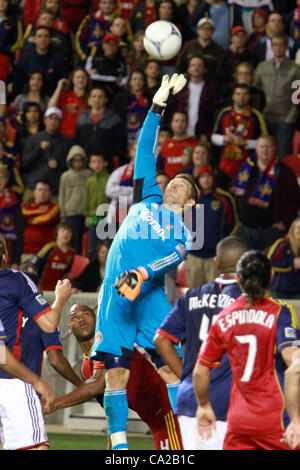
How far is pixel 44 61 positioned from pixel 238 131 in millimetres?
4158

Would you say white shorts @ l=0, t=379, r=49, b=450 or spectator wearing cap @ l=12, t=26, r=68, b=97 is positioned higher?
spectator wearing cap @ l=12, t=26, r=68, b=97

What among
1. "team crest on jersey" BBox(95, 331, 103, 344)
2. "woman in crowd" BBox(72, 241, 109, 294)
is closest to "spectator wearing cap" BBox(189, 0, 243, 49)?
"woman in crowd" BBox(72, 241, 109, 294)

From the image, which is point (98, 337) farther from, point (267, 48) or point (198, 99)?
point (267, 48)

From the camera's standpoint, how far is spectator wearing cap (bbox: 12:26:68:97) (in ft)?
53.0

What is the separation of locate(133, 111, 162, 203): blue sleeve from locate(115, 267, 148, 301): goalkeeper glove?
108 cm

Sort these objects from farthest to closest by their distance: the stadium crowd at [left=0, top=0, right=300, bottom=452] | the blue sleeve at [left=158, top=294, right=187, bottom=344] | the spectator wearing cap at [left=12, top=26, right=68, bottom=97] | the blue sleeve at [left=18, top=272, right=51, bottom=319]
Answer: the spectator wearing cap at [left=12, top=26, right=68, bottom=97] < the stadium crowd at [left=0, top=0, right=300, bottom=452] < the blue sleeve at [left=18, top=272, right=51, bottom=319] < the blue sleeve at [left=158, top=294, right=187, bottom=344]

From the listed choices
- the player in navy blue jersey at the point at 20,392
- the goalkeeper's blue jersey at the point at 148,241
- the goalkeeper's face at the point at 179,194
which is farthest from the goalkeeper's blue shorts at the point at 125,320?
the player in navy blue jersey at the point at 20,392

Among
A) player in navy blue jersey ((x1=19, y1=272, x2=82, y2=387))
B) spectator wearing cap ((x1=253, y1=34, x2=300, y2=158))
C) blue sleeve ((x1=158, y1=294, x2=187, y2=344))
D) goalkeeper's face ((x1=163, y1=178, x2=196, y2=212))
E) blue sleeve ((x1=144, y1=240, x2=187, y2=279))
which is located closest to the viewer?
blue sleeve ((x1=158, y1=294, x2=187, y2=344))

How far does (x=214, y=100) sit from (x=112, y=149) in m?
1.67

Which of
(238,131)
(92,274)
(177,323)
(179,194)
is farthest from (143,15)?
(177,323)

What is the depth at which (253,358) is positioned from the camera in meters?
5.73

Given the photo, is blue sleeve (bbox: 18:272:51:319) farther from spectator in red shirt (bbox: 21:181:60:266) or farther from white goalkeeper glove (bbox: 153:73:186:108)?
spectator in red shirt (bbox: 21:181:60:266)

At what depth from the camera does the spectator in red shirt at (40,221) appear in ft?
45.4

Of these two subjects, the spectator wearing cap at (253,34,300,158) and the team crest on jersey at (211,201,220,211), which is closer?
the team crest on jersey at (211,201,220,211)
